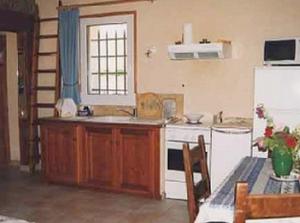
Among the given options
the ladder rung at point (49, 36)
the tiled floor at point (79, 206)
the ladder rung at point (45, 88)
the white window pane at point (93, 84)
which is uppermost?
the ladder rung at point (49, 36)

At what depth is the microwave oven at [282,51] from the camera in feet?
13.1

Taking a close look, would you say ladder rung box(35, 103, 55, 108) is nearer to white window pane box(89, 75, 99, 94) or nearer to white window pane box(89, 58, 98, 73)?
white window pane box(89, 75, 99, 94)

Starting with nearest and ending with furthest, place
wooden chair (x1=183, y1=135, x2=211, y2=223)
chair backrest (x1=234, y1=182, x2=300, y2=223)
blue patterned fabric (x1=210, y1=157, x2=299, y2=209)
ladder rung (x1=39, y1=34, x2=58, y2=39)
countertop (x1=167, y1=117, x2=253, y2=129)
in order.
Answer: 1. chair backrest (x1=234, y1=182, x2=300, y2=223)
2. blue patterned fabric (x1=210, y1=157, x2=299, y2=209)
3. wooden chair (x1=183, y1=135, x2=211, y2=223)
4. countertop (x1=167, y1=117, x2=253, y2=129)
5. ladder rung (x1=39, y1=34, x2=58, y2=39)

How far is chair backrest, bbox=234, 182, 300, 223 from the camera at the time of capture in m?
1.33

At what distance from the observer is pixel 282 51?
4.07 metres

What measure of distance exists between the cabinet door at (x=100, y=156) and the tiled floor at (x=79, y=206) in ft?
0.56

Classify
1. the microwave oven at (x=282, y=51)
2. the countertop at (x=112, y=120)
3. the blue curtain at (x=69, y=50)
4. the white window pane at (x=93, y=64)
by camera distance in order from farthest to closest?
the white window pane at (x=93, y=64)
the blue curtain at (x=69, y=50)
the countertop at (x=112, y=120)
the microwave oven at (x=282, y=51)

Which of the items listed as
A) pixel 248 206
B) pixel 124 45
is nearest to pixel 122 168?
pixel 124 45

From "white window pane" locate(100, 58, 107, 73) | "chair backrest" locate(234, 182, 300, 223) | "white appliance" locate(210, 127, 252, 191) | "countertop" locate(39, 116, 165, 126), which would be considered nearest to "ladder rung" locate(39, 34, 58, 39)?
"white window pane" locate(100, 58, 107, 73)

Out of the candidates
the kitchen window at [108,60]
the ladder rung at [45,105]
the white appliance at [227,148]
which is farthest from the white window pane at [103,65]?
the white appliance at [227,148]

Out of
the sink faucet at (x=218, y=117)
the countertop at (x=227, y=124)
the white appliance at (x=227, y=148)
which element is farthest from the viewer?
the sink faucet at (x=218, y=117)

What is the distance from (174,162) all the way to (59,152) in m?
1.62

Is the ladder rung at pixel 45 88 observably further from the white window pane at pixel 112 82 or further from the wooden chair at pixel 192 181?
the wooden chair at pixel 192 181

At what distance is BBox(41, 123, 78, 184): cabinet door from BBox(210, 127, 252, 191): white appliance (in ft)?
6.03
